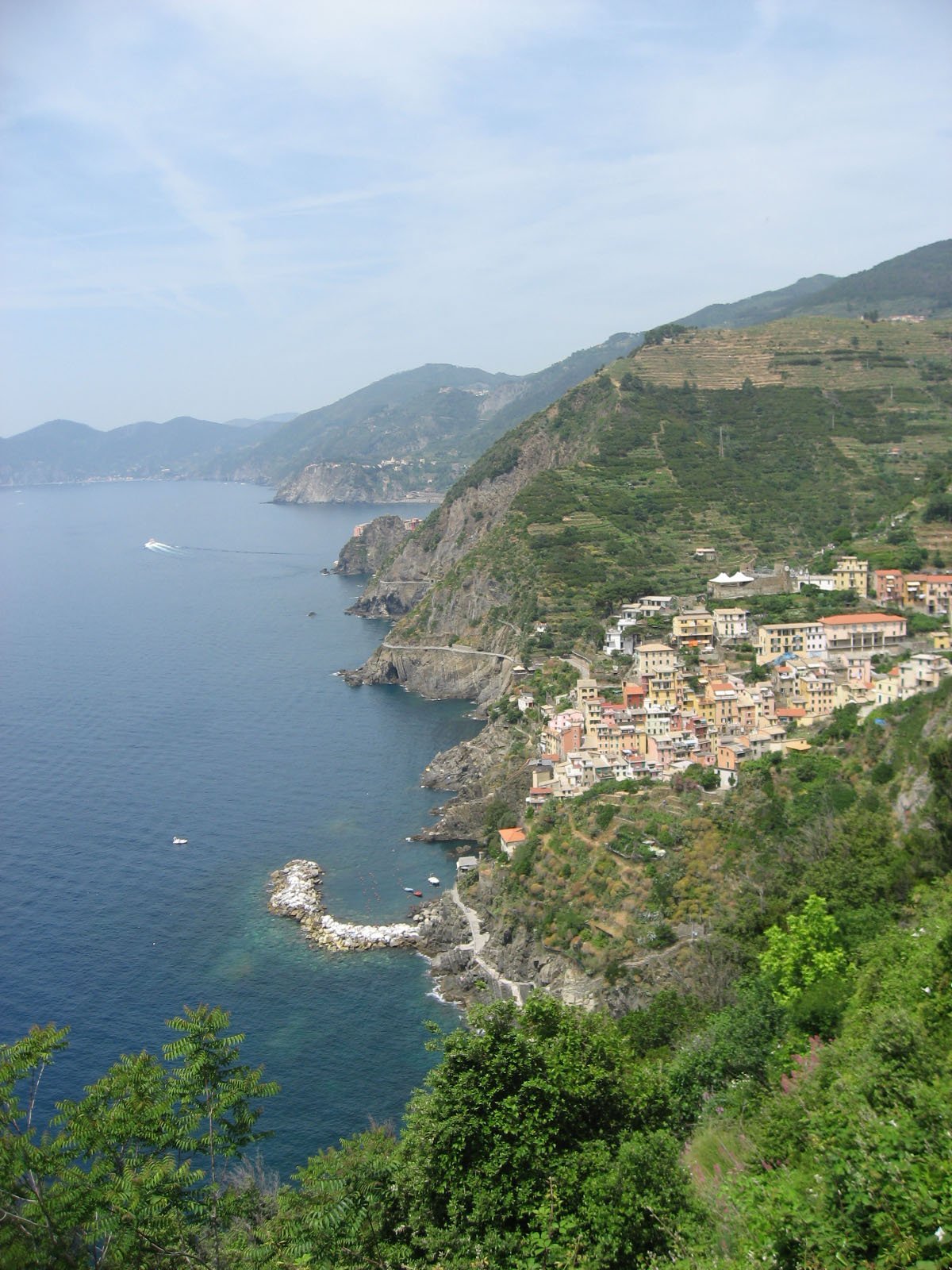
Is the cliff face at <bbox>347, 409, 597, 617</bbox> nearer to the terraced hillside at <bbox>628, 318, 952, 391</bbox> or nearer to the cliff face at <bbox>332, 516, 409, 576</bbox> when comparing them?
the terraced hillside at <bbox>628, 318, 952, 391</bbox>

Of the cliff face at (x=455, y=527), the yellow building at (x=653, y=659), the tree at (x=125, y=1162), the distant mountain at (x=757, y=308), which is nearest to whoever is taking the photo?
the tree at (x=125, y=1162)

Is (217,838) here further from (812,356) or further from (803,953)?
(812,356)

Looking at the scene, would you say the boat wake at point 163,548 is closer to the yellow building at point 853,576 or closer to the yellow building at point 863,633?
the yellow building at point 853,576

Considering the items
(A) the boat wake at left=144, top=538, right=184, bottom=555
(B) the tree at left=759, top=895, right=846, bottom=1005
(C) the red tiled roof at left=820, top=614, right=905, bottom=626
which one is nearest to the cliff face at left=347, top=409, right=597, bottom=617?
(C) the red tiled roof at left=820, top=614, right=905, bottom=626

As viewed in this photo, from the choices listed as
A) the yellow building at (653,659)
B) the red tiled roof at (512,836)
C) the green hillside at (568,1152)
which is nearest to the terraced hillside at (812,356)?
the yellow building at (653,659)

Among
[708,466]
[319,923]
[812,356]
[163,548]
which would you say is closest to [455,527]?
[708,466]
